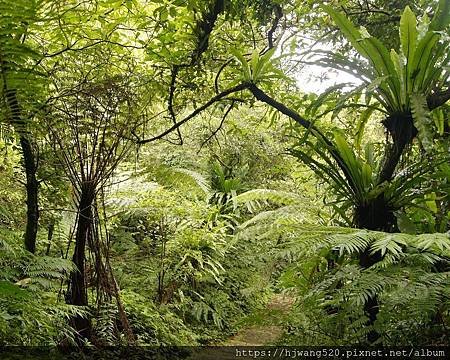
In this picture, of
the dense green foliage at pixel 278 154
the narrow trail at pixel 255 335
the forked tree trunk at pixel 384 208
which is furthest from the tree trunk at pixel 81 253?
the forked tree trunk at pixel 384 208

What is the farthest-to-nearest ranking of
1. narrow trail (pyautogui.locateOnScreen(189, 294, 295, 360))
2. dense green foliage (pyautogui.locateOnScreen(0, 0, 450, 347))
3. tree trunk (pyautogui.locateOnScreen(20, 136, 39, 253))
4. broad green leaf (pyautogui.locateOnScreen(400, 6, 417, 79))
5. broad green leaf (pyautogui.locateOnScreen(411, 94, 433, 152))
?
tree trunk (pyautogui.locateOnScreen(20, 136, 39, 253)) < narrow trail (pyautogui.locateOnScreen(189, 294, 295, 360)) < broad green leaf (pyautogui.locateOnScreen(400, 6, 417, 79)) < dense green foliage (pyautogui.locateOnScreen(0, 0, 450, 347)) < broad green leaf (pyautogui.locateOnScreen(411, 94, 433, 152))

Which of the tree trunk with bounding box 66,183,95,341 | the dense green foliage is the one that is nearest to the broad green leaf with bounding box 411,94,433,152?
the dense green foliage

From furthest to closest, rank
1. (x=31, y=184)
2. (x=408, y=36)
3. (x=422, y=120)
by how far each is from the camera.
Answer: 1. (x=31, y=184)
2. (x=408, y=36)
3. (x=422, y=120)

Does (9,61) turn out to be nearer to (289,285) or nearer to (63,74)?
(63,74)

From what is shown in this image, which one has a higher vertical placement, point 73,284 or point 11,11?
point 11,11

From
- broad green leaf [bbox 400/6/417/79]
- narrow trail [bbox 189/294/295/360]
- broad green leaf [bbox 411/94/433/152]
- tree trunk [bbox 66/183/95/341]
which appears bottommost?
narrow trail [bbox 189/294/295/360]

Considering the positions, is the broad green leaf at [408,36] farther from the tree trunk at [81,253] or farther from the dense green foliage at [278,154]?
the tree trunk at [81,253]

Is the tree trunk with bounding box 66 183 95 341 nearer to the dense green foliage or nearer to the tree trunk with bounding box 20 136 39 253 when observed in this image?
the dense green foliage

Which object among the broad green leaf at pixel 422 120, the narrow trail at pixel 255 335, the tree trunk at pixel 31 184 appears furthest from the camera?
the tree trunk at pixel 31 184

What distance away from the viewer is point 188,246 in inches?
182

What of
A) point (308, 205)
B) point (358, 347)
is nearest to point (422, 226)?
point (308, 205)

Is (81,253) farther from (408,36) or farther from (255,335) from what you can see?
(255,335)

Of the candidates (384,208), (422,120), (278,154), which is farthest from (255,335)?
(422,120)

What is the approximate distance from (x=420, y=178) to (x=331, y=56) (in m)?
0.65
